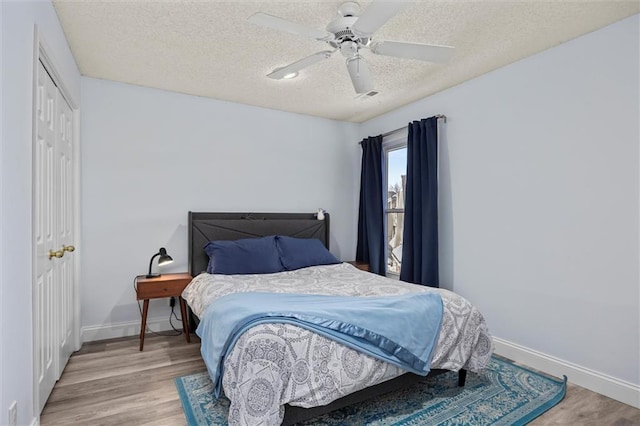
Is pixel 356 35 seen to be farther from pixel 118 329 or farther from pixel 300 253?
pixel 118 329

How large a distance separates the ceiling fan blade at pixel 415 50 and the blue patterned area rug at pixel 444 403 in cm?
214

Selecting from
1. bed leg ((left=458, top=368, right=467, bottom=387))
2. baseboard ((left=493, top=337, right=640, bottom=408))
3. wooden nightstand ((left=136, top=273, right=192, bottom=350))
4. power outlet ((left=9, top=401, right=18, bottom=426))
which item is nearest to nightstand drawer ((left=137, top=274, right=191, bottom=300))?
wooden nightstand ((left=136, top=273, right=192, bottom=350))

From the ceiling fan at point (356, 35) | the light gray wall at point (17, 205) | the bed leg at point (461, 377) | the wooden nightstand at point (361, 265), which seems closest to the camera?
the light gray wall at point (17, 205)

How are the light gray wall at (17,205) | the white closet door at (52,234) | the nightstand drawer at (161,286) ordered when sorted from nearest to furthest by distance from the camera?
1. the light gray wall at (17,205)
2. the white closet door at (52,234)
3. the nightstand drawer at (161,286)

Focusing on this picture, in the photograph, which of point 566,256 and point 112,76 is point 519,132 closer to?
point 566,256

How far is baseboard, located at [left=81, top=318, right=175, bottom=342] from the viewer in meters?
3.32

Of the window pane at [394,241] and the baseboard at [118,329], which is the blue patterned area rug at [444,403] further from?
the window pane at [394,241]

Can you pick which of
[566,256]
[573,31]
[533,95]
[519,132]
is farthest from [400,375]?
[573,31]

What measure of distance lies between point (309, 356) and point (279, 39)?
214cm

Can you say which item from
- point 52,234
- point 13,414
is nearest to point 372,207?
point 52,234

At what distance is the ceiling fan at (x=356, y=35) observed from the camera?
73.1 inches

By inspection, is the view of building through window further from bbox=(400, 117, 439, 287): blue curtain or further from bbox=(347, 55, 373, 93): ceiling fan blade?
bbox=(347, 55, 373, 93): ceiling fan blade

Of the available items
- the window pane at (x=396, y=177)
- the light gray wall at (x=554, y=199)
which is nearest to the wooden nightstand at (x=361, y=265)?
the window pane at (x=396, y=177)

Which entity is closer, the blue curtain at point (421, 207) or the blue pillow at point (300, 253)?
the blue curtain at point (421, 207)
